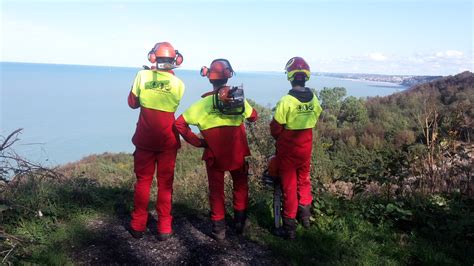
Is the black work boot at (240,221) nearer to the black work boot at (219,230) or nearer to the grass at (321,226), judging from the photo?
the grass at (321,226)

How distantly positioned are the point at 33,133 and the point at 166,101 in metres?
44.9

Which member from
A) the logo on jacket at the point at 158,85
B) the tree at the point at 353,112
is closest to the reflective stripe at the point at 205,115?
the logo on jacket at the point at 158,85

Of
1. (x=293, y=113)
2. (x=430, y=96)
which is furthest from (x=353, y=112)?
(x=293, y=113)

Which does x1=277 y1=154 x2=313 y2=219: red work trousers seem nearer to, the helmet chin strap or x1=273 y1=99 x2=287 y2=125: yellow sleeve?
x1=273 y1=99 x2=287 y2=125: yellow sleeve

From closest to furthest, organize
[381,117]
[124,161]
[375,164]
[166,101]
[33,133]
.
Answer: [166,101] → [375,164] → [381,117] → [124,161] → [33,133]

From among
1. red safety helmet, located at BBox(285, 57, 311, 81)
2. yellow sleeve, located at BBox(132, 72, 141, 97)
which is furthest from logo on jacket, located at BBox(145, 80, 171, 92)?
red safety helmet, located at BBox(285, 57, 311, 81)

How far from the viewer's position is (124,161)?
91.1 ft

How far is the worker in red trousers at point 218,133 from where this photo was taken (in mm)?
4637

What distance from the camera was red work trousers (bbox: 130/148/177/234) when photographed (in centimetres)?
485

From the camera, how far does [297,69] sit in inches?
192

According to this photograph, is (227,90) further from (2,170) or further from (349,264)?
(2,170)

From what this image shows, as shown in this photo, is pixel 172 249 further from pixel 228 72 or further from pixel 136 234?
pixel 228 72

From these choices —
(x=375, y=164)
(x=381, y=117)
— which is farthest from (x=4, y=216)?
(x=381, y=117)

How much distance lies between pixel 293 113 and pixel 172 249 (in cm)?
227
